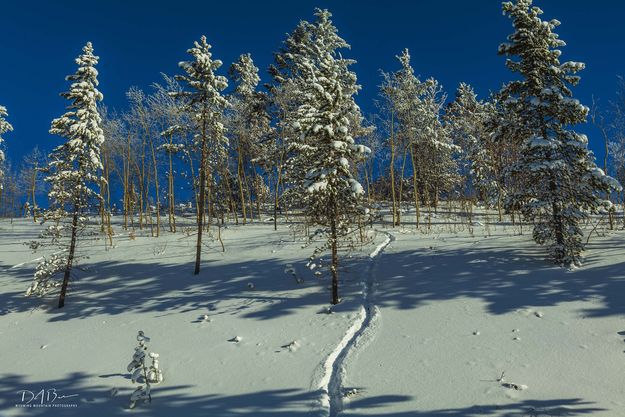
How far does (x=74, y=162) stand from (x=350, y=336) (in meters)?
15.3

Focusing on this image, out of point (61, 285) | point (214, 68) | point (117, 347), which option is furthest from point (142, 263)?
point (214, 68)

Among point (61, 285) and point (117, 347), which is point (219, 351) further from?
point (61, 285)

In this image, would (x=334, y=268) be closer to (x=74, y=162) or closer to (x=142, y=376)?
(x=142, y=376)

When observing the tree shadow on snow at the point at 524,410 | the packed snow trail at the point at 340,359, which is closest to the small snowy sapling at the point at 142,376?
the packed snow trail at the point at 340,359

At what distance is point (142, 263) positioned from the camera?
Result: 71.1 ft

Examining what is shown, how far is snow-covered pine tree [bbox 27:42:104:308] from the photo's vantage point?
1722 cm

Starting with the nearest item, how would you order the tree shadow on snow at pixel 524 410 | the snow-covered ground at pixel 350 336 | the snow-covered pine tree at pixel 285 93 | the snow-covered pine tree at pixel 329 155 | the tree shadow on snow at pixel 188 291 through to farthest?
the tree shadow on snow at pixel 524 410
the snow-covered ground at pixel 350 336
the snow-covered pine tree at pixel 329 155
the tree shadow on snow at pixel 188 291
the snow-covered pine tree at pixel 285 93

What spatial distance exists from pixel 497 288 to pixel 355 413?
8.02m

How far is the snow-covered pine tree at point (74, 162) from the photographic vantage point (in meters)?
17.2

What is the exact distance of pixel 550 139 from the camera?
13969 mm

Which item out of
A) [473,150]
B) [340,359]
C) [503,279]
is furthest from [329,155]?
[473,150]

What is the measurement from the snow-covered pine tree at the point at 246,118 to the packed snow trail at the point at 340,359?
87.1 ft

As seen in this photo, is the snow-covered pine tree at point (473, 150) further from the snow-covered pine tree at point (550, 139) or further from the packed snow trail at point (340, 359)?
the packed snow trail at point (340, 359)

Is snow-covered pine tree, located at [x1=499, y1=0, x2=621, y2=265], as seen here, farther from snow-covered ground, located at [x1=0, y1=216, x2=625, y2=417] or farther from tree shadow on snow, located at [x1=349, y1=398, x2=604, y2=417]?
tree shadow on snow, located at [x1=349, y1=398, x2=604, y2=417]
